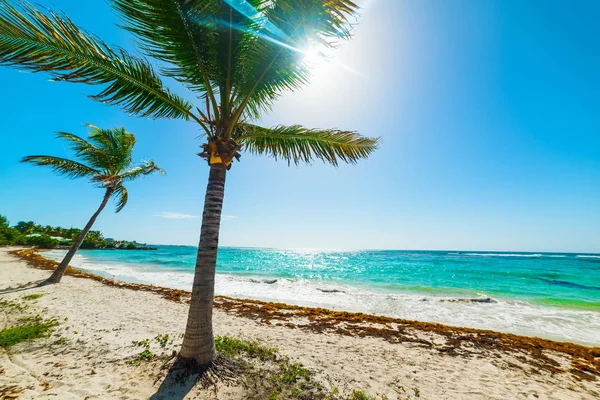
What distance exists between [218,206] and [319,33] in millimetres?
2961

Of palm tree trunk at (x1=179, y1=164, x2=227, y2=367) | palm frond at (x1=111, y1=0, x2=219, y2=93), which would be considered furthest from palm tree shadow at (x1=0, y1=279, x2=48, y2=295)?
palm frond at (x1=111, y1=0, x2=219, y2=93)

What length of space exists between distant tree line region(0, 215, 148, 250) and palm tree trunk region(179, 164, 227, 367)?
168ft

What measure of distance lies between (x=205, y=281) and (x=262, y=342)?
296 cm

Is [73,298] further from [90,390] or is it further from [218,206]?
[218,206]

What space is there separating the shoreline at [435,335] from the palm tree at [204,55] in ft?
15.8

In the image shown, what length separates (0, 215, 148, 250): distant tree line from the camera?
38062 millimetres

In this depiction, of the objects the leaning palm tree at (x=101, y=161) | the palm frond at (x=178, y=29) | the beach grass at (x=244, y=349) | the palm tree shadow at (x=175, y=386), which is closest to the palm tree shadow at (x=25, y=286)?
the leaning palm tree at (x=101, y=161)

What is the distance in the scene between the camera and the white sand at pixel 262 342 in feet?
11.4

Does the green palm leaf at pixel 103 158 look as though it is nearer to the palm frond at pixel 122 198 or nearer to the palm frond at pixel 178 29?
the palm frond at pixel 122 198

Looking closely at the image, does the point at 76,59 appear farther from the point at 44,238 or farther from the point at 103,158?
the point at 44,238

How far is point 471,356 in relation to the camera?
18.9 feet

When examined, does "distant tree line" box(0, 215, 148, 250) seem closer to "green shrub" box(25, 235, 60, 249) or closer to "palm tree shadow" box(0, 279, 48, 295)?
"green shrub" box(25, 235, 60, 249)

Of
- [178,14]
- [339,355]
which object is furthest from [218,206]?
[339,355]

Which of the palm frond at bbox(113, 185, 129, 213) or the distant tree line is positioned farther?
the distant tree line
